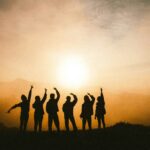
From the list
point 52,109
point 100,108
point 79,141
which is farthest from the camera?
point 100,108

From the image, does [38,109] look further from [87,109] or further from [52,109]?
[87,109]

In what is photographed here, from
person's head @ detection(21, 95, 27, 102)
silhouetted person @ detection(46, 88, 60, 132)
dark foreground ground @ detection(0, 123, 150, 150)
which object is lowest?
dark foreground ground @ detection(0, 123, 150, 150)

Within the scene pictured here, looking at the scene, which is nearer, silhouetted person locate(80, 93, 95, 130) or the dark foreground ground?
the dark foreground ground

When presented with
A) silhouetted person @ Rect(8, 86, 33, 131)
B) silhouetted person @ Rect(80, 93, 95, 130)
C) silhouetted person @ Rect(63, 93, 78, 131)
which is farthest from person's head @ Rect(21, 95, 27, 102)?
silhouetted person @ Rect(80, 93, 95, 130)

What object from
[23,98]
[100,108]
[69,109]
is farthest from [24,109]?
[100,108]

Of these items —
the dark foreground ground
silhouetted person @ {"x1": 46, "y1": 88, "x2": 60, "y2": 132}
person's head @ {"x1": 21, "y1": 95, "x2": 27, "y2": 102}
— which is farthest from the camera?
person's head @ {"x1": 21, "y1": 95, "x2": 27, "y2": 102}

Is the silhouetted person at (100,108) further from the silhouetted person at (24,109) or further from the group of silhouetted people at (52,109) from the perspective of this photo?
the silhouetted person at (24,109)

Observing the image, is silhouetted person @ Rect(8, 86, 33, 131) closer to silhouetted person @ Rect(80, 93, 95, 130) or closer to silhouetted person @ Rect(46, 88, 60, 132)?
silhouetted person @ Rect(46, 88, 60, 132)

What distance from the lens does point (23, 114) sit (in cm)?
2048

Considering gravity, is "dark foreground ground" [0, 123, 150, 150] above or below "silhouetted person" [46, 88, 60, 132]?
below

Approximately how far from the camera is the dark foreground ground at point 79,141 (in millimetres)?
17438

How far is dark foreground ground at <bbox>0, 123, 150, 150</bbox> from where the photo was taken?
57.2 feet

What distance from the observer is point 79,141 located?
60.4ft

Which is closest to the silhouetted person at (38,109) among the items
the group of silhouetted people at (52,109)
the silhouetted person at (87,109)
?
the group of silhouetted people at (52,109)
